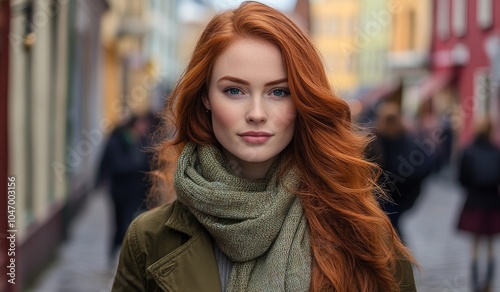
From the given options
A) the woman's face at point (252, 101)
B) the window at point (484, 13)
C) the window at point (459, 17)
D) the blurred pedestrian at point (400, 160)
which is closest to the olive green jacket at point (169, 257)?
the woman's face at point (252, 101)

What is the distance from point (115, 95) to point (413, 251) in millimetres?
14063

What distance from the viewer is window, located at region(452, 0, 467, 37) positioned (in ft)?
73.3

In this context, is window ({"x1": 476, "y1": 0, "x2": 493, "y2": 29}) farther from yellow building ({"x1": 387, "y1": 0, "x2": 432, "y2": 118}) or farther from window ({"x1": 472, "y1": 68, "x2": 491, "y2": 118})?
yellow building ({"x1": 387, "y1": 0, "x2": 432, "y2": 118})

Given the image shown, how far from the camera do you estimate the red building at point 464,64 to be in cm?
1888

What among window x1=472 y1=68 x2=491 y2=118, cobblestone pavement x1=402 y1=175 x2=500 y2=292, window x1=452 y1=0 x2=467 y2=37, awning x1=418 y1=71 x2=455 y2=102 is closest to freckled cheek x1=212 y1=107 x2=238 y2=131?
cobblestone pavement x1=402 y1=175 x2=500 y2=292

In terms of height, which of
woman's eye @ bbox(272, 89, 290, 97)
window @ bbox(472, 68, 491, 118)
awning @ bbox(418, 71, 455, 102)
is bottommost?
awning @ bbox(418, 71, 455, 102)

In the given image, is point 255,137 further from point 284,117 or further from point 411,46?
point 411,46

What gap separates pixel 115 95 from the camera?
882 inches

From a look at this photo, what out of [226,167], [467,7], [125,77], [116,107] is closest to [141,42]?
[125,77]

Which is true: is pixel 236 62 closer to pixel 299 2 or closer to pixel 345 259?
pixel 345 259

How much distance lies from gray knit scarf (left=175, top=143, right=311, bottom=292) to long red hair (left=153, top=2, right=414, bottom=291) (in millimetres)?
41

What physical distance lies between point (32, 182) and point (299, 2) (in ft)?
10.8

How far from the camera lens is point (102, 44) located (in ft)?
65.6

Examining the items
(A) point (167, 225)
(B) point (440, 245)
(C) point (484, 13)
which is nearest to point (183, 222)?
(A) point (167, 225)
